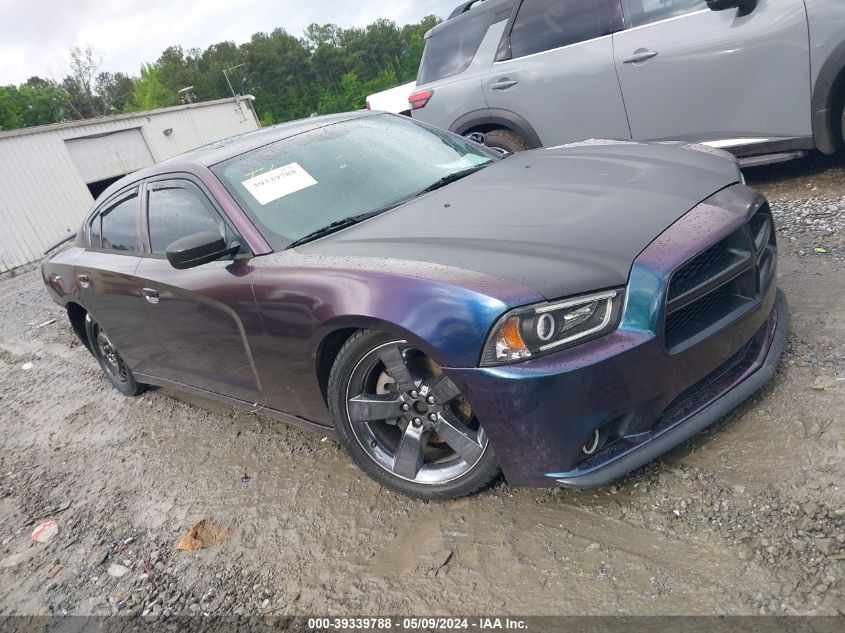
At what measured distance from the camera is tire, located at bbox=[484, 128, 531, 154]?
580cm

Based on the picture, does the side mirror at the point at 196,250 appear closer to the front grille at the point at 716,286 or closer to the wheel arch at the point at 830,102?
the front grille at the point at 716,286

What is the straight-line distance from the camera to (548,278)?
6.82ft

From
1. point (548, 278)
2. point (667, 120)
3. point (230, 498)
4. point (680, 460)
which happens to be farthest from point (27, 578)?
point (667, 120)

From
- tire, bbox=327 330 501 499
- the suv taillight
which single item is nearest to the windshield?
tire, bbox=327 330 501 499

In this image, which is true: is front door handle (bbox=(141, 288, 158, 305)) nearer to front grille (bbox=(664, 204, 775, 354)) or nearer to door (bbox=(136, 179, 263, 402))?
door (bbox=(136, 179, 263, 402))

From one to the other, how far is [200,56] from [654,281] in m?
101

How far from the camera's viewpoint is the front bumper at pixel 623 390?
2.03 metres

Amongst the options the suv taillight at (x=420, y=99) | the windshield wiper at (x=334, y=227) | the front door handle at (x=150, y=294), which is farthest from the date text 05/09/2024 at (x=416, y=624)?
the suv taillight at (x=420, y=99)

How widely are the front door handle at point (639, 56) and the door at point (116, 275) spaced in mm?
3777

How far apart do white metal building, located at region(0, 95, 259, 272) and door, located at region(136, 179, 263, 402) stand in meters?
15.3

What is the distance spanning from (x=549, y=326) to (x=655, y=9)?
3.93m

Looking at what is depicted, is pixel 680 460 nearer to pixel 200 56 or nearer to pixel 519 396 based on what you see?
pixel 519 396

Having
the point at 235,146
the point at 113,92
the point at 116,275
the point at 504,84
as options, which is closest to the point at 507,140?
the point at 504,84

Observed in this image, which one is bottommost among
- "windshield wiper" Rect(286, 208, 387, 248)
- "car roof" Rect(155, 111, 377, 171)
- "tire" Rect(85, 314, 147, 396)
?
"tire" Rect(85, 314, 147, 396)
